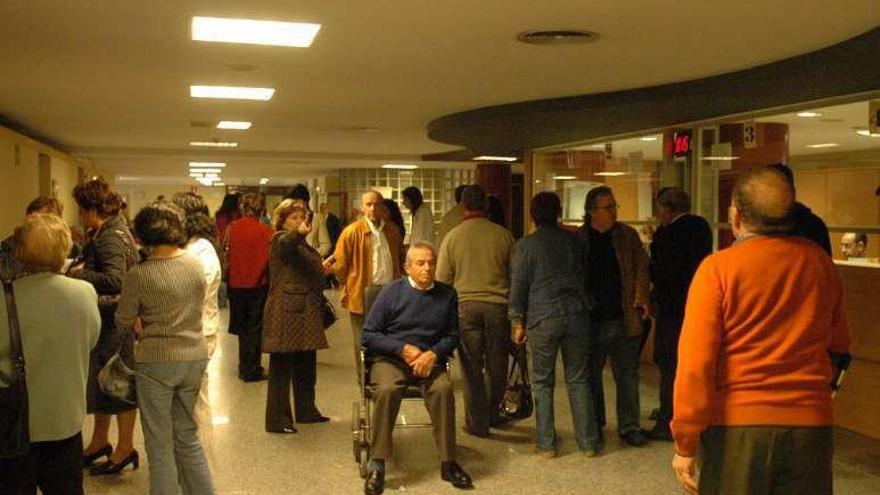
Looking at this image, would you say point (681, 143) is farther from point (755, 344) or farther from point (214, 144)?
point (214, 144)

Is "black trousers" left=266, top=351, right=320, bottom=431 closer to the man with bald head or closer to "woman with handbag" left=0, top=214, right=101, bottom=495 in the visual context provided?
the man with bald head

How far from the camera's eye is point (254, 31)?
13.1ft

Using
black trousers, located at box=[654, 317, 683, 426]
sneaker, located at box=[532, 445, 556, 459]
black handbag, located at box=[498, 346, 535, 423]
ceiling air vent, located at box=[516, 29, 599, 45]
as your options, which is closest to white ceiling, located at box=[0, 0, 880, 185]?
ceiling air vent, located at box=[516, 29, 599, 45]

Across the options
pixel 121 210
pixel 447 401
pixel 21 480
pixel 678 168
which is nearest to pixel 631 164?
pixel 678 168

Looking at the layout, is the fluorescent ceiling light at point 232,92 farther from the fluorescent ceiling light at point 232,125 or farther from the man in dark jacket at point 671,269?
the man in dark jacket at point 671,269

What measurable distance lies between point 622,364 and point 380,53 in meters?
2.23

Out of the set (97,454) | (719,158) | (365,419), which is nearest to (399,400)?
(365,419)

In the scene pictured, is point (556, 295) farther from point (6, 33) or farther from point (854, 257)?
point (6, 33)

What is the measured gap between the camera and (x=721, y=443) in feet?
7.29

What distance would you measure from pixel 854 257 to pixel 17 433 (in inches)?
192

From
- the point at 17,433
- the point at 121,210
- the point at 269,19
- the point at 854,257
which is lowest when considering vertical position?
the point at 17,433

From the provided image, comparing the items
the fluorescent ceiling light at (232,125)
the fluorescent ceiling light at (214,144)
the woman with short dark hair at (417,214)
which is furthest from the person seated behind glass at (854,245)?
the fluorescent ceiling light at (214,144)

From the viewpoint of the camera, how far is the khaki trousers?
3900 millimetres

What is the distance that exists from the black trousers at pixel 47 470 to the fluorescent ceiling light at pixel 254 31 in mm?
2011
